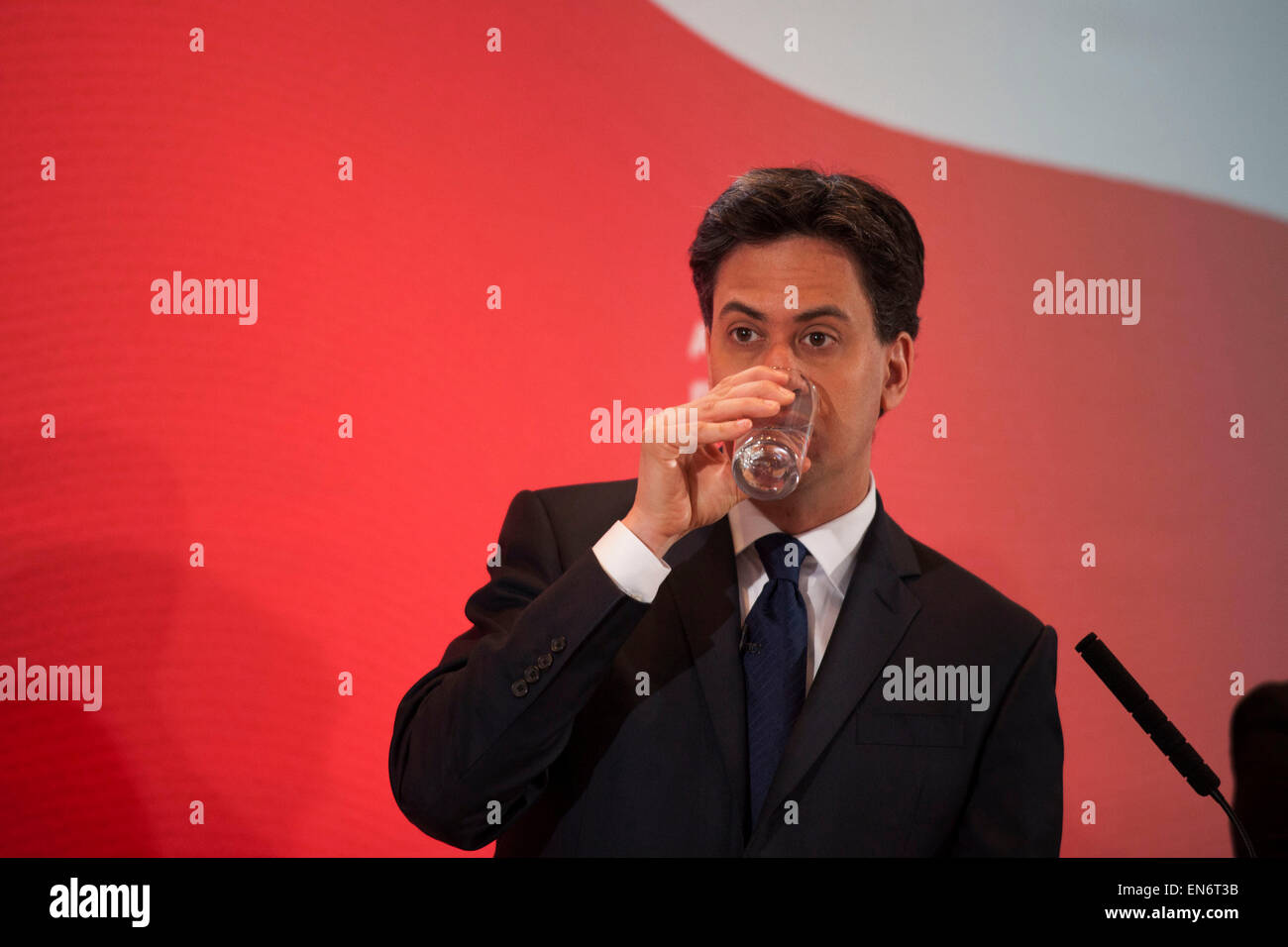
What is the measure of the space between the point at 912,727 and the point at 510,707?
2.57 ft

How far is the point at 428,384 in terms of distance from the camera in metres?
2.67

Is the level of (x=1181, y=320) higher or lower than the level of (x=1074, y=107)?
lower

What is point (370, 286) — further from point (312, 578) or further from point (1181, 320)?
point (1181, 320)

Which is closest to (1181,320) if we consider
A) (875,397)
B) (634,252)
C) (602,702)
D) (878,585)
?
(875,397)

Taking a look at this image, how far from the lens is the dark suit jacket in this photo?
6.31 ft

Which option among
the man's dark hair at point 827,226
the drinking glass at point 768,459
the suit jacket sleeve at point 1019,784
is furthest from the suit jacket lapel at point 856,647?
the man's dark hair at point 827,226

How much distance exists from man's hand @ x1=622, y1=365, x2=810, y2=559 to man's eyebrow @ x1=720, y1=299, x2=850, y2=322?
0.26 metres

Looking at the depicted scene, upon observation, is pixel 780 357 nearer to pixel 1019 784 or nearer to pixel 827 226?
pixel 827 226

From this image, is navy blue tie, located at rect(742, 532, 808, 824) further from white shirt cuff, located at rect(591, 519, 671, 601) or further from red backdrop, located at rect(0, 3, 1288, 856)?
red backdrop, located at rect(0, 3, 1288, 856)

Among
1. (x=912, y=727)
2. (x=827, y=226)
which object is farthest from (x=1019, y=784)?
(x=827, y=226)

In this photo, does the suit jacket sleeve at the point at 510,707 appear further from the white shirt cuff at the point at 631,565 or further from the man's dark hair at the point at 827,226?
the man's dark hair at the point at 827,226

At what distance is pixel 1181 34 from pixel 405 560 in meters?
2.36

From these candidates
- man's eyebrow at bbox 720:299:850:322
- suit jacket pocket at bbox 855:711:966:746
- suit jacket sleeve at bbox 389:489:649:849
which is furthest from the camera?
man's eyebrow at bbox 720:299:850:322

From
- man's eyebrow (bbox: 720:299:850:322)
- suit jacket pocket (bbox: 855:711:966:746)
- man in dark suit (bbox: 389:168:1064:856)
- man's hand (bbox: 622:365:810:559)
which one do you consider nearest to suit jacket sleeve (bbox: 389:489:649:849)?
man in dark suit (bbox: 389:168:1064:856)
